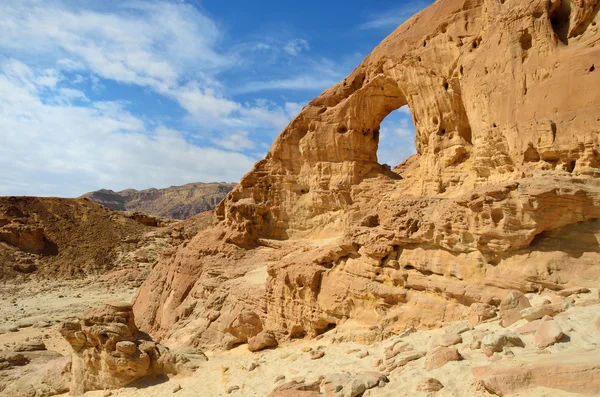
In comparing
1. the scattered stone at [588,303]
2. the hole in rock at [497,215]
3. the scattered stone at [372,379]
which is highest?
the hole in rock at [497,215]

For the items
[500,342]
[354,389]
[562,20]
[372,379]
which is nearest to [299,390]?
[354,389]

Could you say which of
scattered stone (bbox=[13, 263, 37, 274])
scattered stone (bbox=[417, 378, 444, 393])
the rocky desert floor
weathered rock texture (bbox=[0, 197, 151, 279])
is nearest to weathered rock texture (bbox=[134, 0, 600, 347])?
the rocky desert floor

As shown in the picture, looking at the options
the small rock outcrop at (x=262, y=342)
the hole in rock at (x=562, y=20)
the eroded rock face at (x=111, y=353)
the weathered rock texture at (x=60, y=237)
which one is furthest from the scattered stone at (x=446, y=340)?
the weathered rock texture at (x=60, y=237)

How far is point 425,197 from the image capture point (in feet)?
33.3

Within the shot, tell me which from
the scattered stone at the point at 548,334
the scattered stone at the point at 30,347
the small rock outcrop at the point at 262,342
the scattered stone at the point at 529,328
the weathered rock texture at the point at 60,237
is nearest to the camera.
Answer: the scattered stone at the point at 548,334

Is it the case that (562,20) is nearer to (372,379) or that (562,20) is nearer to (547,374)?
(547,374)

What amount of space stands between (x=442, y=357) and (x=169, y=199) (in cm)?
10685

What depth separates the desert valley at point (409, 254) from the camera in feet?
21.4

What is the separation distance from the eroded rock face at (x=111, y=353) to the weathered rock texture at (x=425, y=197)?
2.23 m

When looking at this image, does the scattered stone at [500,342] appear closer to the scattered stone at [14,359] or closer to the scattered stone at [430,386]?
the scattered stone at [430,386]

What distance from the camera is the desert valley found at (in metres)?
6.54

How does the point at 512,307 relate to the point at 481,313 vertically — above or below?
above

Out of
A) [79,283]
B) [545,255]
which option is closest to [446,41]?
[545,255]

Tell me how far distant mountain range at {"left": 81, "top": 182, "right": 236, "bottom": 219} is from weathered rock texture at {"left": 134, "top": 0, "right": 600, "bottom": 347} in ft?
254
